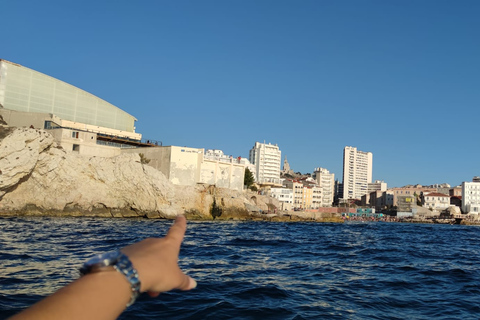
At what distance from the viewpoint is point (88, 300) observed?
4.94 feet

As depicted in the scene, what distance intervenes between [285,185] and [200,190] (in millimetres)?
73855

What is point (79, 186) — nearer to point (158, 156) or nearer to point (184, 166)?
point (158, 156)

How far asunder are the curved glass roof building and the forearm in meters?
57.0

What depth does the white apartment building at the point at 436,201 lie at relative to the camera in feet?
416

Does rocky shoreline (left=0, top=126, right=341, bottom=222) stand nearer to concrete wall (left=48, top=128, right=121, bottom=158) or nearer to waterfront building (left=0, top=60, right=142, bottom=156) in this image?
concrete wall (left=48, top=128, right=121, bottom=158)

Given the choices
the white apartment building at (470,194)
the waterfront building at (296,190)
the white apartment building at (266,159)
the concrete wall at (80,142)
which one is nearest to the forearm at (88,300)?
the concrete wall at (80,142)

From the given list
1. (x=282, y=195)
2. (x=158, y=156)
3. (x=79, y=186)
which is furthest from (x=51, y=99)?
(x=282, y=195)

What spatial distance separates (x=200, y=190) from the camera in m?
53.5

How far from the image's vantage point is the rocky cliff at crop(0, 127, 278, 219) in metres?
35.9

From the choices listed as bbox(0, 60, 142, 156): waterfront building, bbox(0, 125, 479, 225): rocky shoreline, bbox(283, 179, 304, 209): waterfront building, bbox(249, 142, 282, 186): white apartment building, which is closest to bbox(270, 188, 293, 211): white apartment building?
bbox(283, 179, 304, 209): waterfront building

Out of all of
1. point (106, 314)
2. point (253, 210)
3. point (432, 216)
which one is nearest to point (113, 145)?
point (253, 210)

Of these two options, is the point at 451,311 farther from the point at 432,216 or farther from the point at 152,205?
the point at 432,216

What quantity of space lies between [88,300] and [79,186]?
1757 inches

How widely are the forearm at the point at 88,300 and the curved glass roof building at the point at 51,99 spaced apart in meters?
57.0
